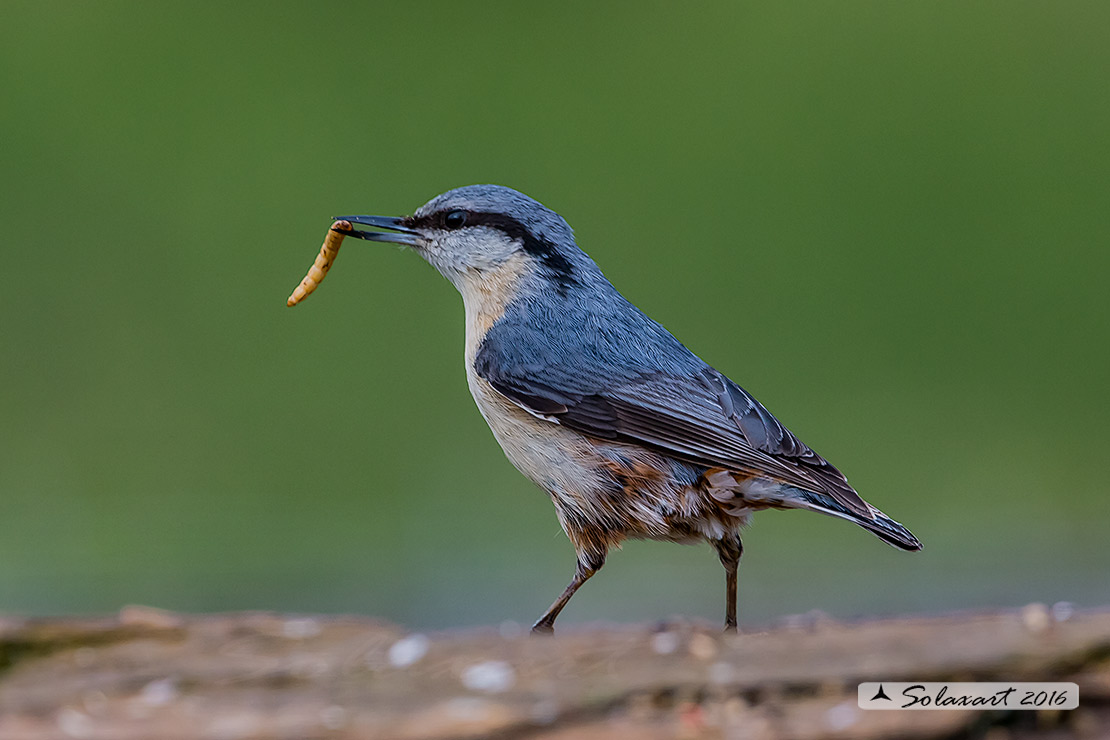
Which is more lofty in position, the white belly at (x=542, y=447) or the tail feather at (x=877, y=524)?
the white belly at (x=542, y=447)

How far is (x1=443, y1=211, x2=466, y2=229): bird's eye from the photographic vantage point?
15.2 ft

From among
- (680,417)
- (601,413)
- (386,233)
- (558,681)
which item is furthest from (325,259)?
(558,681)

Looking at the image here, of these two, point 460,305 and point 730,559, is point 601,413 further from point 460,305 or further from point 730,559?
point 460,305

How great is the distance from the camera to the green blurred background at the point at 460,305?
20.1 ft

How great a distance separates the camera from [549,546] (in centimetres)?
622

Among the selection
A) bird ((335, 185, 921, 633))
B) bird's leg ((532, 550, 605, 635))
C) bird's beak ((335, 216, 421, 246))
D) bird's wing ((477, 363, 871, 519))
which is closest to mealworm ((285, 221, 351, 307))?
bird's beak ((335, 216, 421, 246))

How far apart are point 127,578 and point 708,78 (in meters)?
4.94

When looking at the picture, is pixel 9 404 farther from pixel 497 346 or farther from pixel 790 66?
pixel 790 66

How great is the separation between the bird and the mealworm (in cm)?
35

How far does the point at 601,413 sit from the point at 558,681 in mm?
1328

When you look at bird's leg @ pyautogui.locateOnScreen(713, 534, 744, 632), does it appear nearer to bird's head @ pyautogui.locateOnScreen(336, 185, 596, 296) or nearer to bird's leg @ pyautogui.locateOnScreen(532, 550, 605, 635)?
bird's leg @ pyautogui.locateOnScreen(532, 550, 605, 635)

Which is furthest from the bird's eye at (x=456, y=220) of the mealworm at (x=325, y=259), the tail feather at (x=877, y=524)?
the tail feather at (x=877, y=524)

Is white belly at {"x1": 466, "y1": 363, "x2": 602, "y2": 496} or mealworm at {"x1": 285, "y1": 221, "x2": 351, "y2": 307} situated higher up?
mealworm at {"x1": 285, "y1": 221, "x2": 351, "y2": 307}

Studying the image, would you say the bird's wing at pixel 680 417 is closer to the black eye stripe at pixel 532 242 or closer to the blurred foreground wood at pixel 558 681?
the black eye stripe at pixel 532 242
